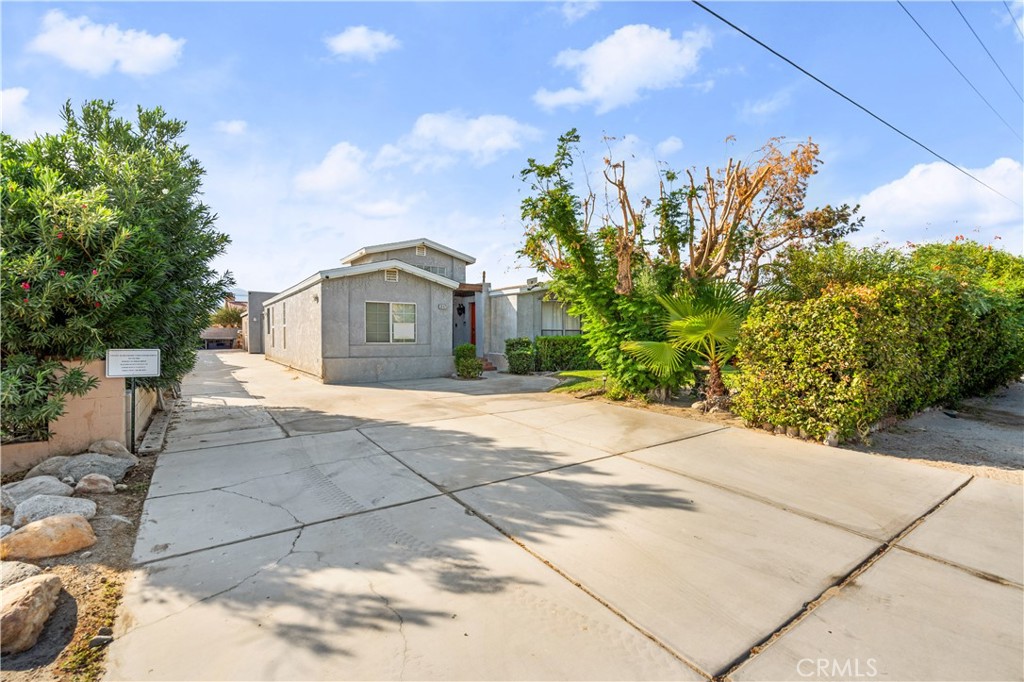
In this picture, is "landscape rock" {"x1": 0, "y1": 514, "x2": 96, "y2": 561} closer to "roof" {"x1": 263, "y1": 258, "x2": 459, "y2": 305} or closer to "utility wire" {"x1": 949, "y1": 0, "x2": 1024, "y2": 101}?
"roof" {"x1": 263, "y1": 258, "x2": 459, "y2": 305}

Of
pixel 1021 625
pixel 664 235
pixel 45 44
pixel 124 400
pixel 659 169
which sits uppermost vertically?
pixel 659 169

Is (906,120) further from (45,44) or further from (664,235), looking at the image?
(45,44)

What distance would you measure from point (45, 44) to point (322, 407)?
232 inches

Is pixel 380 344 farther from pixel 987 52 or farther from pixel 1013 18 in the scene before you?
pixel 1013 18

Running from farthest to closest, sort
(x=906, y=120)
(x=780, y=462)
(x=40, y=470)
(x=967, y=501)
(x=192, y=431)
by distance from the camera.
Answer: (x=906, y=120) → (x=192, y=431) → (x=780, y=462) → (x=40, y=470) → (x=967, y=501)

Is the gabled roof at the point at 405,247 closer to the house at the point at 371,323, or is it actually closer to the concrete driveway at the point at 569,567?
the house at the point at 371,323

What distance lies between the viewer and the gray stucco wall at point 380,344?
12039 mm

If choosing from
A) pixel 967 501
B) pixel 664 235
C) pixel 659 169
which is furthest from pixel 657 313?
pixel 967 501

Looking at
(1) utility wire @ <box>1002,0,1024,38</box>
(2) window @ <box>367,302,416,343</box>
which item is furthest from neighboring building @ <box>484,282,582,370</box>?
(1) utility wire @ <box>1002,0,1024,38</box>

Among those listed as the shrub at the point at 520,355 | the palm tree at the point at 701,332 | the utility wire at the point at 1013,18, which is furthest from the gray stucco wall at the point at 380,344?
the utility wire at the point at 1013,18

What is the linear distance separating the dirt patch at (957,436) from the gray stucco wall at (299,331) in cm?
852

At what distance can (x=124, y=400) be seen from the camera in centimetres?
522

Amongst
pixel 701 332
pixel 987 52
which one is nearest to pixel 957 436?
pixel 701 332

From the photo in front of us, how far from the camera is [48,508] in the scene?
3.31m
